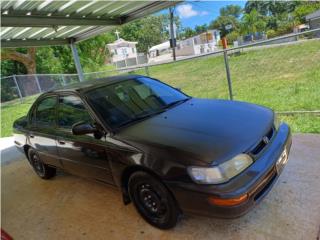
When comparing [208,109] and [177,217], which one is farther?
[208,109]

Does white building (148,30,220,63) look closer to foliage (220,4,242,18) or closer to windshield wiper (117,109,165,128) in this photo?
windshield wiper (117,109,165,128)

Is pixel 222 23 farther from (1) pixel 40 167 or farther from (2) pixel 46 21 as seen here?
(1) pixel 40 167

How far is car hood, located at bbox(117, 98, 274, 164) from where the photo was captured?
260 cm

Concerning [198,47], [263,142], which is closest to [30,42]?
[263,142]

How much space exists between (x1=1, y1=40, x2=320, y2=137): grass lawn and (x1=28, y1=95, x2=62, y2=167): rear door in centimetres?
384

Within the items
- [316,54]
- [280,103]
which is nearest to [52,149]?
[280,103]

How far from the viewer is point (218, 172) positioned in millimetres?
2453

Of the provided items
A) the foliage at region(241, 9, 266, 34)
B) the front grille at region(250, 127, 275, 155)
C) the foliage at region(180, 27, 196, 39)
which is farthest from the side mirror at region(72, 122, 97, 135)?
the foliage at region(180, 27, 196, 39)

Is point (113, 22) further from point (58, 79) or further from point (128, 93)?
point (58, 79)

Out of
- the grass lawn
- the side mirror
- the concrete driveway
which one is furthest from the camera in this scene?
the grass lawn

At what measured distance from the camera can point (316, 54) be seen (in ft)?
22.8

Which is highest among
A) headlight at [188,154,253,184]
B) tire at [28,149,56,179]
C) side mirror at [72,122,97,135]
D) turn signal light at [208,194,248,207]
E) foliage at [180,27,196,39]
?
foliage at [180,27,196,39]

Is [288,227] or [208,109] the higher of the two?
[208,109]

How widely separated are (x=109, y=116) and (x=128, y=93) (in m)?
0.56
